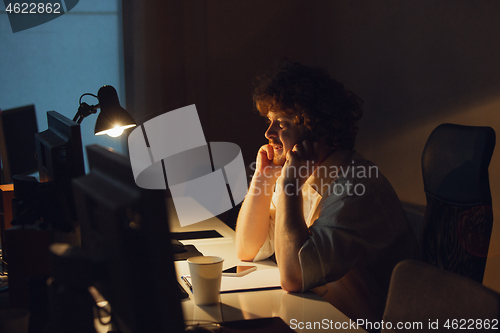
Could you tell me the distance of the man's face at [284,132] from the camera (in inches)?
56.2

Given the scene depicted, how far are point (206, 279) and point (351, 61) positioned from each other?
8.31ft

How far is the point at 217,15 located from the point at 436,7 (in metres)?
1.65

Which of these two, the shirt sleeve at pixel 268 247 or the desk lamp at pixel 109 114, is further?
the desk lamp at pixel 109 114

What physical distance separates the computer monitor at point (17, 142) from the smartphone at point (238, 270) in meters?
1.14

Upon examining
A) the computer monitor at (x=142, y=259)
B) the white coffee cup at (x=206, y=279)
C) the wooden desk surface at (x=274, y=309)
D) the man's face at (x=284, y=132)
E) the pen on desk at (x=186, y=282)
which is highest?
the man's face at (x=284, y=132)

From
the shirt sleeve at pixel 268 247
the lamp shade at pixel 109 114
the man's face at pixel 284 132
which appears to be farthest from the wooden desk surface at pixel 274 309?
the lamp shade at pixel 109 114

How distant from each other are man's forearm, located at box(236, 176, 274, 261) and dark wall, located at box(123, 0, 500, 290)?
4.01 ft

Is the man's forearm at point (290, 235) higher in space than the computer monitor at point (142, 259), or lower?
lower

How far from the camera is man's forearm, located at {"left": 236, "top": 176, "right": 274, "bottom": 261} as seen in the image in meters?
1.45

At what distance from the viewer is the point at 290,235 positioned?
3.88 feet

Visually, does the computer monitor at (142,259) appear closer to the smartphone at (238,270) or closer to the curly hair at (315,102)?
the smartphone at (238,270)

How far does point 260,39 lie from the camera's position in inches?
138

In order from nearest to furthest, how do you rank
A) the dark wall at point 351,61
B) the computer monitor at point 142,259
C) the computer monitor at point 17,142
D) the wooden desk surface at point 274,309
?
1. the computer monitor at point 142,259
2. the wooden desk surface at point 274,309
3. the computer monitor at point 17,142
4. the dark wall at point 351,61

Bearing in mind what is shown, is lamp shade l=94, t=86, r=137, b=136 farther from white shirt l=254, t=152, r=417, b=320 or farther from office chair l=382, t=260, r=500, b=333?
office chair l=382, t=260, r=500, b=333
